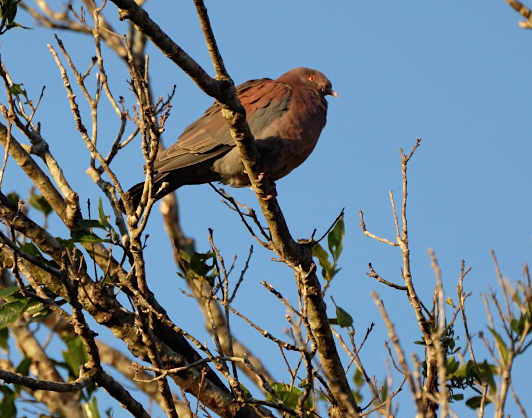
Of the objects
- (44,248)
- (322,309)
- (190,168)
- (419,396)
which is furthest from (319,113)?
(419,396)

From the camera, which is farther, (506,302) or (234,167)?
(234,167)

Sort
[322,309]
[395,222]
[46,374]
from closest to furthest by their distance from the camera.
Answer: [395,222] → [322,309] → [46,374]

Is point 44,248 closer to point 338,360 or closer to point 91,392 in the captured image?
point 91,392

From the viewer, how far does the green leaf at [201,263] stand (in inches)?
176

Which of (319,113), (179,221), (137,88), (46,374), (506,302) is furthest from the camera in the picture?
(179,221)

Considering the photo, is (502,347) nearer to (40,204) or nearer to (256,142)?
(256,142)

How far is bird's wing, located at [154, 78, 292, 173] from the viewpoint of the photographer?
18.9ft

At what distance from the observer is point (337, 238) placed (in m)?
4.65

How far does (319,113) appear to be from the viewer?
20.4ft

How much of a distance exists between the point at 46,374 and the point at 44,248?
161 cm

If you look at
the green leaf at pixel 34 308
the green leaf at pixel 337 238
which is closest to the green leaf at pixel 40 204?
the green leaf at pixel 34 308

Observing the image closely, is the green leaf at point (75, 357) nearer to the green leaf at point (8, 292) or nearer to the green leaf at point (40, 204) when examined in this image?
the green leaf at point (8, 292)

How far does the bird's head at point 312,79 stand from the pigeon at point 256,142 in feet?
2.44

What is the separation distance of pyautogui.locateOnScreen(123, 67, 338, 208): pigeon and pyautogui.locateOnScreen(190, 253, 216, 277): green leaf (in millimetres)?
1169
